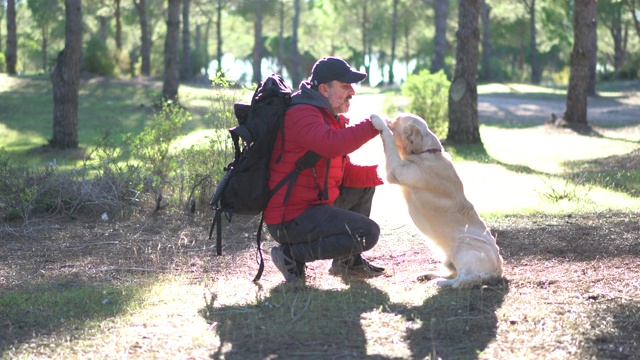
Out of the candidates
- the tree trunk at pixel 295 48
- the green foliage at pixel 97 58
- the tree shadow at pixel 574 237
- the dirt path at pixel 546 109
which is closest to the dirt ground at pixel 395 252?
the tree shadow at pixel 574 237

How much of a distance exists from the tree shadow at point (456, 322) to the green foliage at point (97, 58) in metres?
24.5

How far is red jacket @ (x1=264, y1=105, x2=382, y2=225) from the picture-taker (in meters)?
4.94

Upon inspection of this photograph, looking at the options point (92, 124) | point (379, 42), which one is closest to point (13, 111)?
point (92, 124)

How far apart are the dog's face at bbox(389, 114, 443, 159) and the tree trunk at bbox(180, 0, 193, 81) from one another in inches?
1053

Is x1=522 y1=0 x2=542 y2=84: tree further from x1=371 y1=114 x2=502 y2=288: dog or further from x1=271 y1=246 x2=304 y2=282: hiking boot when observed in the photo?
x1=271 y1=246 x2=304 y2=282: hiking boot

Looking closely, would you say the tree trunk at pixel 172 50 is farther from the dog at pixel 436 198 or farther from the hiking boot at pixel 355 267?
the dog at pixel 436 198

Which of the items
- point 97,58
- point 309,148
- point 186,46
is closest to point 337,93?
point 309,148

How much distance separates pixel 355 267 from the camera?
5.71m

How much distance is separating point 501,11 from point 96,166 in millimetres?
40944

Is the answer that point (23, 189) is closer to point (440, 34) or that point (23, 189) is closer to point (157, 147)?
point (157, 147)

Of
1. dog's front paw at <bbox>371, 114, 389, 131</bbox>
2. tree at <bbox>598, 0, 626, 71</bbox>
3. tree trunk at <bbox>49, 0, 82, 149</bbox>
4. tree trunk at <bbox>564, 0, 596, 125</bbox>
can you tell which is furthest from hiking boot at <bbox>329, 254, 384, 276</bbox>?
tree at <bbox>598, 0, 626, 71</bbox>

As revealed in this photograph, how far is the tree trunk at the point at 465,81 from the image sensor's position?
50.0ft

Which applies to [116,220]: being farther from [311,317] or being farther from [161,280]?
[311,317]

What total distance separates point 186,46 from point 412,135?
2721 centimetres
